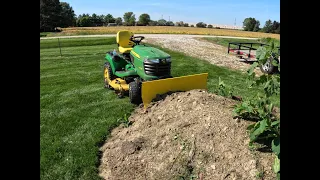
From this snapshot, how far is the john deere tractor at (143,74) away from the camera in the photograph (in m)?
6.31

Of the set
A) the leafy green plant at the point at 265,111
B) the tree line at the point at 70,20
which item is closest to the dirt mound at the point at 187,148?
the leafy green plant at the point at 265,111

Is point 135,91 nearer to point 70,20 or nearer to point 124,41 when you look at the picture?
point 124,41

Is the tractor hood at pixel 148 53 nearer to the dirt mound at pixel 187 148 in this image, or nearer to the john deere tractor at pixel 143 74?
the john deere tractor at pixel 143 74

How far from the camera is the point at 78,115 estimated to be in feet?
21.4

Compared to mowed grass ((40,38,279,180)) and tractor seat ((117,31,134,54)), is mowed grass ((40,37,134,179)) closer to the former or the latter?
mowed grass ((40,38,279,180))

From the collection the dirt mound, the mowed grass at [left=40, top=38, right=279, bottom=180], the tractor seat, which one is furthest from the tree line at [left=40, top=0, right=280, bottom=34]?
the dirt mound

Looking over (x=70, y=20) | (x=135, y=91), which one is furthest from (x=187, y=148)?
(x=70, y=20)

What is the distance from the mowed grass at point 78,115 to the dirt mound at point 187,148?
12.4 inches

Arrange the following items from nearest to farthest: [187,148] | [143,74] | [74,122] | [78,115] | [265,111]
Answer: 1. [265,111]
2. [187,148]
3. [74,122]
4. [78,115]
5. [143,74]

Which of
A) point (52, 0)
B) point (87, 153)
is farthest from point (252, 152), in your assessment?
point (52, 0)

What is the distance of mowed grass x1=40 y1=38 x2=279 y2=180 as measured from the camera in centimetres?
433

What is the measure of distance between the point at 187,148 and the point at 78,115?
3.07m
